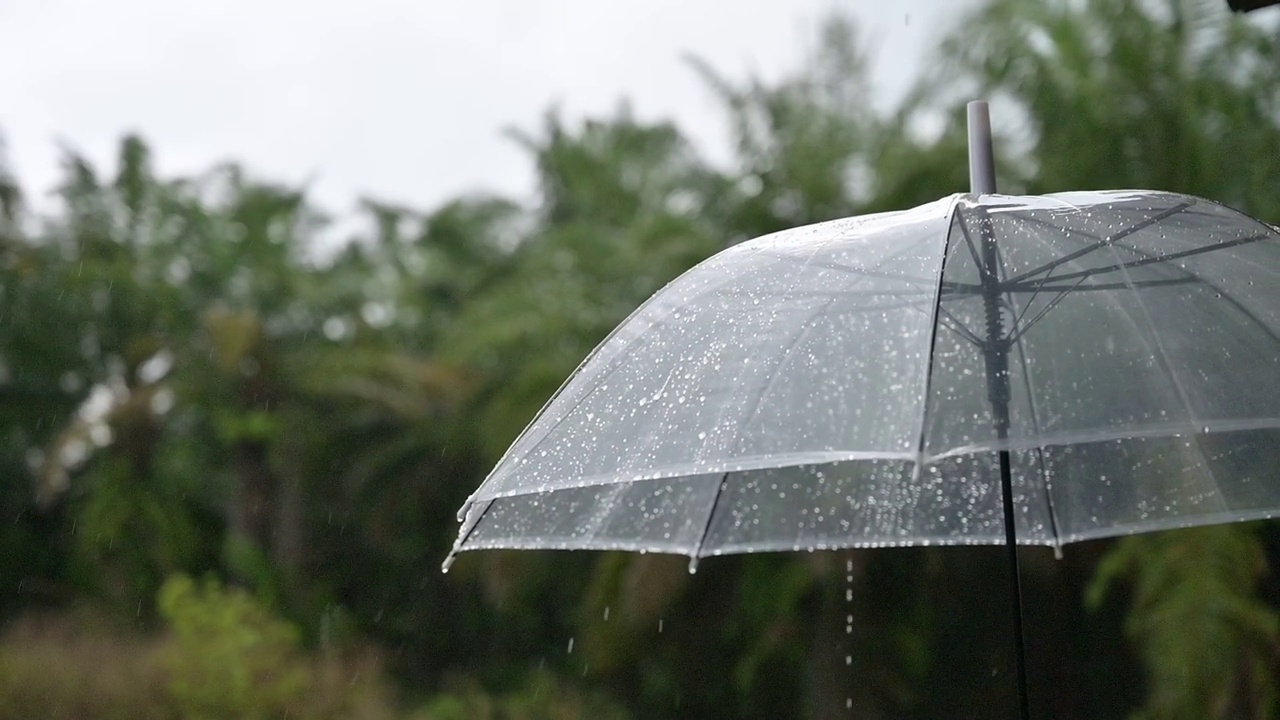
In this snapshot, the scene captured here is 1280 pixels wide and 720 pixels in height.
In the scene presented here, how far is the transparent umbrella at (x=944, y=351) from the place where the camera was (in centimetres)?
142

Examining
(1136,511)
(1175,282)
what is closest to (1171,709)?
(1136,511)

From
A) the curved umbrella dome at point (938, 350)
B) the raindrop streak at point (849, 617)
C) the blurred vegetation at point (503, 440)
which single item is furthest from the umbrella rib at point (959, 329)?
the raindrop streak at point (849, 617)

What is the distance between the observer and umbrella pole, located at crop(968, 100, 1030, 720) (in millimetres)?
1486

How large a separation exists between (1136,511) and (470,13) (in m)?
5.96

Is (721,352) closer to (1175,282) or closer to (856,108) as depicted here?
(1175,282)

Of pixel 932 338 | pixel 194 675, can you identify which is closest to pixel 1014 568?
pixel 932 338

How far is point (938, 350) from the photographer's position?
1526 mm

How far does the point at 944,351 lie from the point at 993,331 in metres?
0.08

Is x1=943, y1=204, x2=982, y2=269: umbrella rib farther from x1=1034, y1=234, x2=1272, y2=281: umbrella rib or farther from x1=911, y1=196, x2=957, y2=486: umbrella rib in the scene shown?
x1=1034, y1=234, x2=1272, y2=281: umbrella rib

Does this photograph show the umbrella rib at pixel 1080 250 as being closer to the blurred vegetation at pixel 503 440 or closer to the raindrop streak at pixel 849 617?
the blurred vegetation at pixel 503 440

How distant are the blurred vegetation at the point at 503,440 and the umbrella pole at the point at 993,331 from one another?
2166mm

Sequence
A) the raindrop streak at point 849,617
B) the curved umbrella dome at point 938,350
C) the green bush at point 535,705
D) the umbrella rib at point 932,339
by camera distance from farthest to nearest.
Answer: the green bush at point 535,705
the raindrop streak at point 849,617
the curved umbrella dome at point 938,350
the umbrella rib at point 932,339

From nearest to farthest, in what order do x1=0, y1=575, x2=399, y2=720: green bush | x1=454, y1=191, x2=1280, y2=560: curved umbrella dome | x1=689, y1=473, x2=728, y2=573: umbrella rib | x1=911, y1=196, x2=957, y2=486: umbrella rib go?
1. x1=911, y1=196, x2=957, y2=486: umbrella rib
2. x1=454, y1=191, x2=1280, y2=560: curved umbrella dome
3. x1=689, y1=473, x2=728, y2=573: umbrella rib
4. x1=0, y1=575, x2=399, y2=720: green bush

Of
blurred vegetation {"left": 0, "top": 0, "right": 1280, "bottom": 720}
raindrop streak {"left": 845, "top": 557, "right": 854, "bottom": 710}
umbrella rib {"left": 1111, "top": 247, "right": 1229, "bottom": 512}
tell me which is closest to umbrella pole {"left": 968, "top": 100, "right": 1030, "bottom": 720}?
umbrella rib {"left": 1111, "top": 247, "right": 1229, "bottom": 512}
